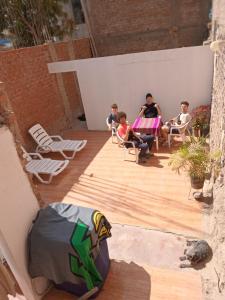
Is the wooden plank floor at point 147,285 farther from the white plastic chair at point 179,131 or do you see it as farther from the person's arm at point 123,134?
the white plastic chair at point 179,131

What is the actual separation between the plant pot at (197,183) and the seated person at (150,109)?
3.10 metres

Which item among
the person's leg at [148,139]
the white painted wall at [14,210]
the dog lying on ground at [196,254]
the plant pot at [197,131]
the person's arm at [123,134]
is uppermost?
the white painted wall at [14,210]

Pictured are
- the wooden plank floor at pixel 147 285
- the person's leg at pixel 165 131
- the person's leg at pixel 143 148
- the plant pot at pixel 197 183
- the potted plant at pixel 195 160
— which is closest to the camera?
the wooden plank floor at pixel 147 285

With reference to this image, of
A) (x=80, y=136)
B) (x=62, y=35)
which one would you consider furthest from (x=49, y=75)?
(x=62, y=35)

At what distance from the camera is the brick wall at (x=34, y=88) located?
7.54m

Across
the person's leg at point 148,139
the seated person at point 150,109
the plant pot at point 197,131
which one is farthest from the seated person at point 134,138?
the plant pot at point 197,131

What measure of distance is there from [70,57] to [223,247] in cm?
924

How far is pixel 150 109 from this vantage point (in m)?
7.83

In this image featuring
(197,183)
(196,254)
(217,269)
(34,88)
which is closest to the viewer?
(217,269)

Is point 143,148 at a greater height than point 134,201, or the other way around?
point 143,148

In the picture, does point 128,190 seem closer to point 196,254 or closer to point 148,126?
point 148,126

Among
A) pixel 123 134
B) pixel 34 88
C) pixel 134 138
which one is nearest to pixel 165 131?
pixel 134 138

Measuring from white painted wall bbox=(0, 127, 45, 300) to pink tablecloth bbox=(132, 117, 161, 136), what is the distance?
170 inches

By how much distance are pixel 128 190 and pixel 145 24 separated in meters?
8.75
